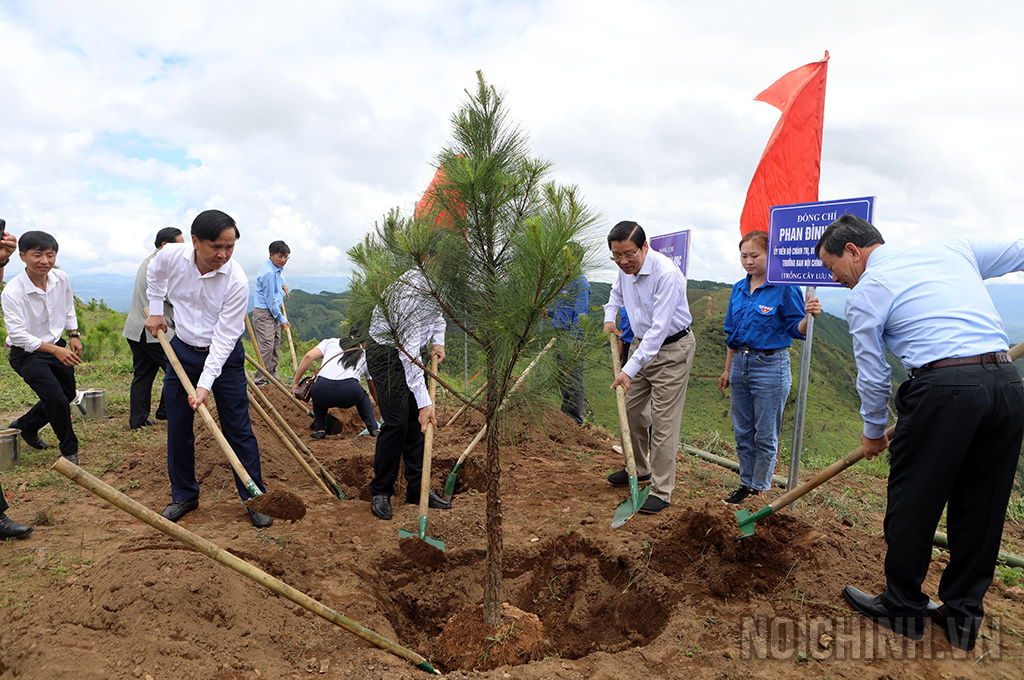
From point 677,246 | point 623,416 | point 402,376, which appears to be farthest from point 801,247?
point 402,376

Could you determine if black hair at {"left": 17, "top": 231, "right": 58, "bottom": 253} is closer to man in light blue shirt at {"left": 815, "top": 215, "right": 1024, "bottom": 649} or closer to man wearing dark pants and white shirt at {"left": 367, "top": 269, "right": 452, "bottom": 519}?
man wearing dark pants and white shirt at {"left": 367, "top": 269, "right": 452, "bottom": 519}

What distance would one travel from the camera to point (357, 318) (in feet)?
9.39

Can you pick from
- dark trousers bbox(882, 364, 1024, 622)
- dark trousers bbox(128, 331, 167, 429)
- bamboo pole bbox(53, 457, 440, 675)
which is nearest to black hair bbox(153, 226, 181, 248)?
dark trousers bbox(128, 331, 167, 429)

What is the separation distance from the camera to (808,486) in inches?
114

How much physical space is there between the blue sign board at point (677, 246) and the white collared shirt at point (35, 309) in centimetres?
523

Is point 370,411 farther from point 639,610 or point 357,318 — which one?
point 639,610

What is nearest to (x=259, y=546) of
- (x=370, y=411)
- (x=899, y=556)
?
(x=370, y=411)

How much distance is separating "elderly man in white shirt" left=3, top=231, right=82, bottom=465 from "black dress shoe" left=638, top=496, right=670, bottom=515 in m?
4.51

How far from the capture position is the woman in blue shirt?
3848 mm

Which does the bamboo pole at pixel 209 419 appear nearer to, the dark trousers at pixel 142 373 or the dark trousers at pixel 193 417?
the dark trousers at pixel 193 417

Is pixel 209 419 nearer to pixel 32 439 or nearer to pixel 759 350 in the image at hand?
pixel 32 439

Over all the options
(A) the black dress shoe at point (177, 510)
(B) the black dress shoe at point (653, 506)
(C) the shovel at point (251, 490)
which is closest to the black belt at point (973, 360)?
(B) the black dress shoe at point (653, 506)

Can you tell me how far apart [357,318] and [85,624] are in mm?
1727

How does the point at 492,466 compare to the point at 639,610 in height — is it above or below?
above
